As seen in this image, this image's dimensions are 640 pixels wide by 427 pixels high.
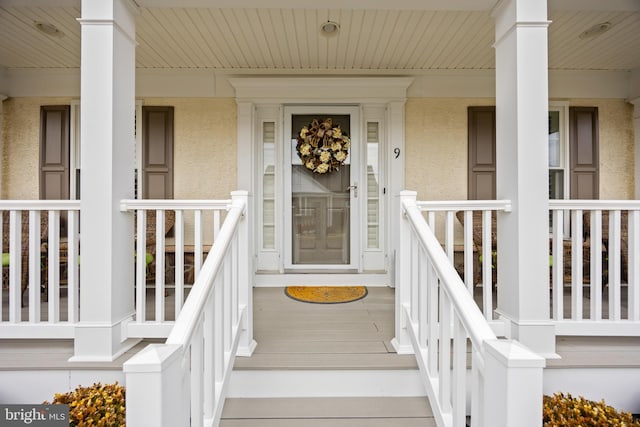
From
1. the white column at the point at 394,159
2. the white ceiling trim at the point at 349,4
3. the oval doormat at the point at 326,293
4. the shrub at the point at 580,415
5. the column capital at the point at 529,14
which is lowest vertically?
the shrub at the point at 580,415

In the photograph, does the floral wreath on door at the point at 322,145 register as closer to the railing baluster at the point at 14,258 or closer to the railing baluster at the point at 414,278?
the railing baluster at the point at 414,278

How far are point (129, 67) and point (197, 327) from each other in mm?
1715

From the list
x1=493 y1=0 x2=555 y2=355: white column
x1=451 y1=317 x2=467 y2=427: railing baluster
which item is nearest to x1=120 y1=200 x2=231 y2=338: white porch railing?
x1=451 y1=317 x2=467 y2=427: railing baluster

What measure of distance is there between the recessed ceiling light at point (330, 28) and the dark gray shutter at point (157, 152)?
2006 mm

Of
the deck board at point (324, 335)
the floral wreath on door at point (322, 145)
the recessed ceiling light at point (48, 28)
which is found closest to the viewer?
the deck board at point (324, 335)

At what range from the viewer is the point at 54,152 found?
413cm

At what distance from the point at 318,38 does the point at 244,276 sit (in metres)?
2.31

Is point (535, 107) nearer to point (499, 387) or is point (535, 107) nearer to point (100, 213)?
point (499, 387)

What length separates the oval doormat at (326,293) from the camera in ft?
11.5

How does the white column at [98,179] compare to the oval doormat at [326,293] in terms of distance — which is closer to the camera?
the white column at [98,179]

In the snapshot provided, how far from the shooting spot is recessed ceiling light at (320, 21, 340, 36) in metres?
3.09

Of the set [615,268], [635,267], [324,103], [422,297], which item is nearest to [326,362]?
[422,297]

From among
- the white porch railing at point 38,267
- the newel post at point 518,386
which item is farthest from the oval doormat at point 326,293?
the newel post at point 518,386

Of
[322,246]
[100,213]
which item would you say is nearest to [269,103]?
[322,246]
